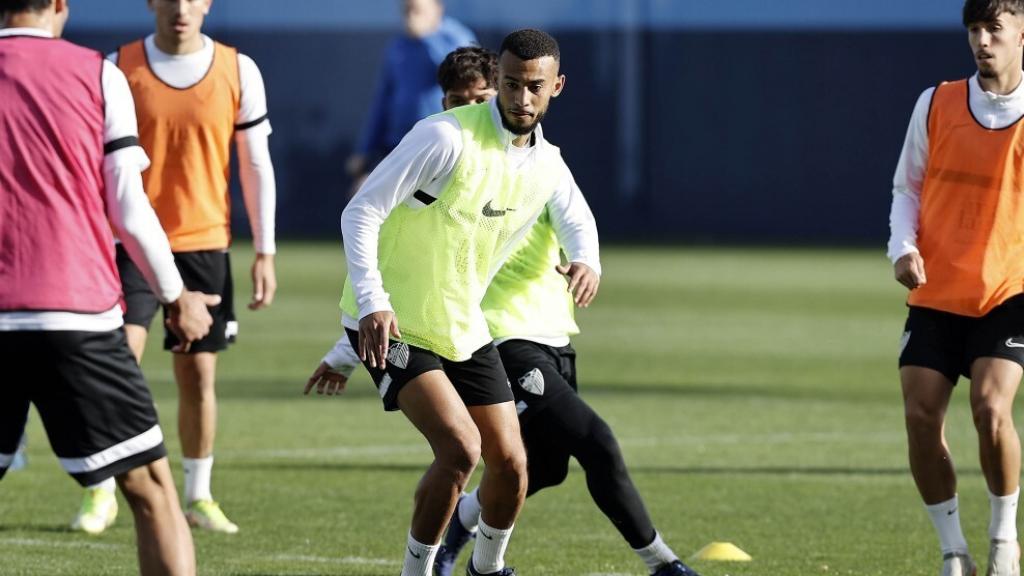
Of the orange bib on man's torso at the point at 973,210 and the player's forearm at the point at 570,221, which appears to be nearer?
the player's forearm at the point at 570,221

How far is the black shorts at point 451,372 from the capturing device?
19.9 feet

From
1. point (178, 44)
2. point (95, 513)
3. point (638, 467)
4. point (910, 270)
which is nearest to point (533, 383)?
point (910, 270)

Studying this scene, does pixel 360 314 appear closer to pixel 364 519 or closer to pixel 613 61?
pixel 364 519

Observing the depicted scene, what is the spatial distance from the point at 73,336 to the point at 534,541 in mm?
3266

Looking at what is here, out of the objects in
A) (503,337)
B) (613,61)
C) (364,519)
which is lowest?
(613,61)

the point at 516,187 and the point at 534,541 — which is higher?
the point at 516,187

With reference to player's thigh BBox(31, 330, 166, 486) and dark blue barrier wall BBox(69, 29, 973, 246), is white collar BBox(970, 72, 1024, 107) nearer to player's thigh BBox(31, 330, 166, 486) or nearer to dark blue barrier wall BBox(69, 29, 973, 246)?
player's thigh BBox(31, 330, 166, 486)

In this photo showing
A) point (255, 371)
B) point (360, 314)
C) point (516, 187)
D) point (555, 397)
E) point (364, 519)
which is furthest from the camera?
point (255, 371)

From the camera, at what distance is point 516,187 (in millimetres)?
→ 6258

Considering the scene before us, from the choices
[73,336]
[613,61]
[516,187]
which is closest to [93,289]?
[73,336]

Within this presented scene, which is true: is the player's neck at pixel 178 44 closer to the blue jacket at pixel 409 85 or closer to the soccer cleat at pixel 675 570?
the blue jacket at pixel 409 85

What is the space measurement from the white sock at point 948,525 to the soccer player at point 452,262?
162 centimetres

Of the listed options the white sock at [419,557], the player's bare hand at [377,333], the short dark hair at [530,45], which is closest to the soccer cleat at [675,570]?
the white sock at [419,557]

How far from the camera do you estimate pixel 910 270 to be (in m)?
6.69
